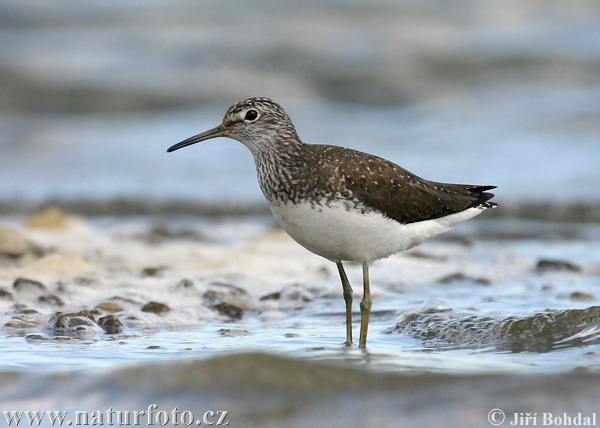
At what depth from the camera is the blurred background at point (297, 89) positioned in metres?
15.2

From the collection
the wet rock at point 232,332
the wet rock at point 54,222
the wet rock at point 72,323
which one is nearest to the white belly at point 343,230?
the wet rock at point 232,332

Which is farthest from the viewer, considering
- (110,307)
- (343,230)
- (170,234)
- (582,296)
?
(170,234)

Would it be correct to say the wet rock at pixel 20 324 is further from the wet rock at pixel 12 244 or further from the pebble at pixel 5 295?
the wet rock at pixel 12 244

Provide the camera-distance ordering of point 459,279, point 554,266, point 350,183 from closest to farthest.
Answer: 1. point 350,183
2. point 459,279
3. point 554,266

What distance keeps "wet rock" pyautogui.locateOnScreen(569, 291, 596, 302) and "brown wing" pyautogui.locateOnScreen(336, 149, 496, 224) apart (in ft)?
4.38

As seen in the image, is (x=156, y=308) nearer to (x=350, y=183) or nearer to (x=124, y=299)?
(x=124, y=299)

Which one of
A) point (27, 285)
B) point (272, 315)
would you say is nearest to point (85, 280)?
point (27, 285)

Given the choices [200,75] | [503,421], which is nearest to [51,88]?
[200,75]

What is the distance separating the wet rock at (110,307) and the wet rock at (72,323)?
1.28ft

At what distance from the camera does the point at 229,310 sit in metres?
7.20

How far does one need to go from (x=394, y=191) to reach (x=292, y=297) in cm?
188

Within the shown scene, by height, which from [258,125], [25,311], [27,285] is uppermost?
[258,125]

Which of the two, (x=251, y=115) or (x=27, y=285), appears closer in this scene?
(x=251, y=115)

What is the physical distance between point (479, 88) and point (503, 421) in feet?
53.9
